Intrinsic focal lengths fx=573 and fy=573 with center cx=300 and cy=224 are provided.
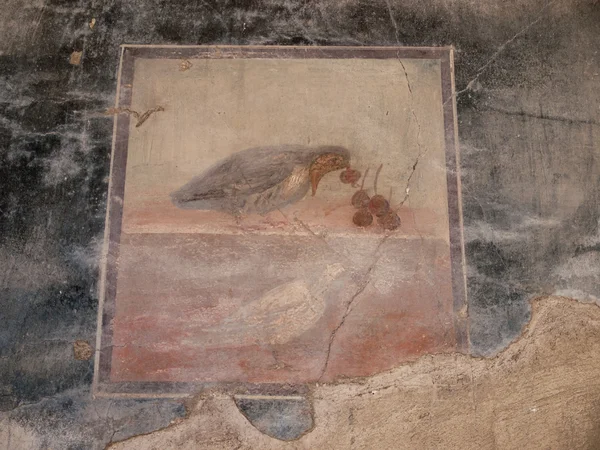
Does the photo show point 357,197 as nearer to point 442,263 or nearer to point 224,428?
point 442,263

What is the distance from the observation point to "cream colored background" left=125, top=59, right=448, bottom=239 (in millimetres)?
3592

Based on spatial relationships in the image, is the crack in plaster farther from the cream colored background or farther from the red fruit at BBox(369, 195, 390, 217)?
the red fruit at BBox(369, 195, 390, 217)

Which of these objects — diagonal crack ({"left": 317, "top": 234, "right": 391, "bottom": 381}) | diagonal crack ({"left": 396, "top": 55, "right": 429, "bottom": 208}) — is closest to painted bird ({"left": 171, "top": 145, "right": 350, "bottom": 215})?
diagonal crack ({"left": 396, "top": 55, "right": 429, "bottom": 208})

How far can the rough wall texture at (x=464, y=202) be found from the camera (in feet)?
10.7

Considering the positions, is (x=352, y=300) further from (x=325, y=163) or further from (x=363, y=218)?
(x=325, y=163)

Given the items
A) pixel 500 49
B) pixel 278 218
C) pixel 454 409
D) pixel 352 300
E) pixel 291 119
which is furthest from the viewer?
pixel 500 49

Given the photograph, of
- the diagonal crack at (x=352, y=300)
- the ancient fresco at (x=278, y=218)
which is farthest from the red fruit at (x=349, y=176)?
the diagonal crack at (x=352, y=300)

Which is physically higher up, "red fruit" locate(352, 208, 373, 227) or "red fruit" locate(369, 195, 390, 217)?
"red fruit" locate(369, 195, 390, 217)

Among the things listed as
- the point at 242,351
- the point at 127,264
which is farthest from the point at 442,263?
the point at 127,264

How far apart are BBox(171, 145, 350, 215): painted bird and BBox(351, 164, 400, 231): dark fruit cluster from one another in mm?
249

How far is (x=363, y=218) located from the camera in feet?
11.5

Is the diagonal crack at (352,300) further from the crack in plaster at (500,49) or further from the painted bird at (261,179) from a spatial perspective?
the crack in plaster at (500,49)

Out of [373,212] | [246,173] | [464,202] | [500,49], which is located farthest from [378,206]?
[500,49]

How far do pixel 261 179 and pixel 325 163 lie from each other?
0.41m
